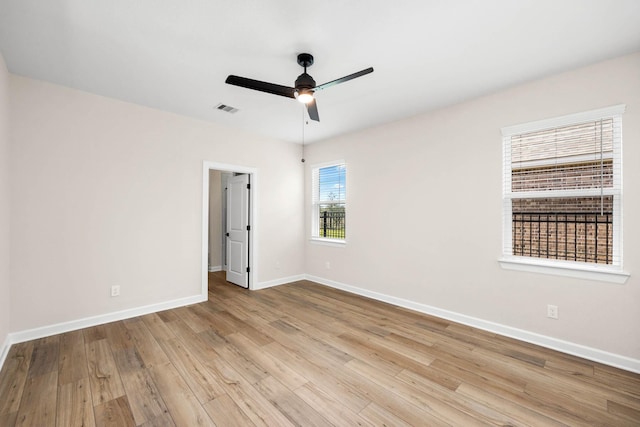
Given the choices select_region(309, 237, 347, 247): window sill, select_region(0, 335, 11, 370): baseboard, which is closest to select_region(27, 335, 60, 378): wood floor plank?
select_region(0, 335, 11, 370): baseboard

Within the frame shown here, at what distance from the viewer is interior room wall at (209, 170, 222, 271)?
6441mm

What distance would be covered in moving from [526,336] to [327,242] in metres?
3.06

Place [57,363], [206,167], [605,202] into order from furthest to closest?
1. [206,167]
2. [605,202]
3. [57,363]

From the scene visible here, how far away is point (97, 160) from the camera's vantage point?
3.28m

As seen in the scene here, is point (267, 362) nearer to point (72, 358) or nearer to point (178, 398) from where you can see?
point (178, 398)

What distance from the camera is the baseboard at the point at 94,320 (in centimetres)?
286

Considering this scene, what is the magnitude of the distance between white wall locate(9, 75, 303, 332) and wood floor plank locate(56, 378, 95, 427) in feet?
4.35

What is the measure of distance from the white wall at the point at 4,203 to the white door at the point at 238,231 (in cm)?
281

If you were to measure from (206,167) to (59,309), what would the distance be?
2377 mm

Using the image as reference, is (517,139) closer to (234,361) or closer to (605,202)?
(605,202)

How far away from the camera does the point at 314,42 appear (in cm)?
225

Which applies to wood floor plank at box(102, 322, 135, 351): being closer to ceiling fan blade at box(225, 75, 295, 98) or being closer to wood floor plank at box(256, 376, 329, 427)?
wood floor plank at box(256, 376, 329, 427)

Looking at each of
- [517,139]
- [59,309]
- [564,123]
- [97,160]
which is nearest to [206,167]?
[97,160]

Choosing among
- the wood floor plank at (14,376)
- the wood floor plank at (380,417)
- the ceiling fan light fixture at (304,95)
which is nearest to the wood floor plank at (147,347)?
the wood floor plank at (14,376)
